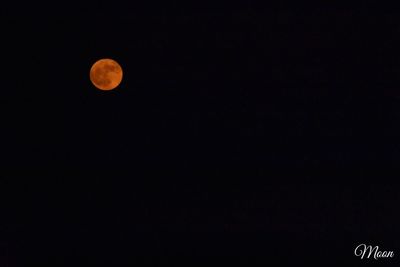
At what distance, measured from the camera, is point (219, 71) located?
3.79m

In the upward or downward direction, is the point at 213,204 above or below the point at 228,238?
above

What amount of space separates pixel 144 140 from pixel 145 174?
265 millimetres

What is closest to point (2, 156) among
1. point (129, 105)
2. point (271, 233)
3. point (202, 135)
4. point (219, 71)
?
point (129, 105)

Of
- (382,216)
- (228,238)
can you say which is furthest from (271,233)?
(382,216)

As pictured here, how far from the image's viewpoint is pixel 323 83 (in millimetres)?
3760

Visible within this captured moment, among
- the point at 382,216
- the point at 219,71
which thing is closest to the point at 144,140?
the point at 219,71

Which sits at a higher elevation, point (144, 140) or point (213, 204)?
point (144, 140)

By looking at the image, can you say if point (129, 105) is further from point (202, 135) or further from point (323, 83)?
point (323, 83)

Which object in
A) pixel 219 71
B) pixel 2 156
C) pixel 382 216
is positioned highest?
pixel 219 71

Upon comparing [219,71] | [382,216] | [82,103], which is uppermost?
[219,71]

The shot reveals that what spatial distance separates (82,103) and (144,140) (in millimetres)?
567

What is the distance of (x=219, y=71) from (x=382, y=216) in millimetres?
1694

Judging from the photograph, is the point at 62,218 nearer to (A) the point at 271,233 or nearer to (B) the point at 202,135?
(B) the point at 202,135

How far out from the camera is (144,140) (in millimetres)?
3740
